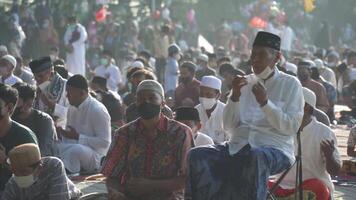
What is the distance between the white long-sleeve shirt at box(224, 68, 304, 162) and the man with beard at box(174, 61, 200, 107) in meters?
8.01

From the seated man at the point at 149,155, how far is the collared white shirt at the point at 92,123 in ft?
12.9

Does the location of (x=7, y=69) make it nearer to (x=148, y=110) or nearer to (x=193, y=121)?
(x=193, y=121)

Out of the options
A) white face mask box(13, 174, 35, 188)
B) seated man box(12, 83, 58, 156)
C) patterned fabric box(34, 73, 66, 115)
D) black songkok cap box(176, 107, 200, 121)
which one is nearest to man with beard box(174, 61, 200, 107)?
patterned fabric box(34, 73, 66, 115)

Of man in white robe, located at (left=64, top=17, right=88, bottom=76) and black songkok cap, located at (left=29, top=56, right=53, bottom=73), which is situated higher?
black songkok cap, located at (left=29, top=56, right=53, bottom=73)

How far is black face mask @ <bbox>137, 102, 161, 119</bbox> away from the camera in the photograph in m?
7.44

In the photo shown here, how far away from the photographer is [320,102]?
15.9m

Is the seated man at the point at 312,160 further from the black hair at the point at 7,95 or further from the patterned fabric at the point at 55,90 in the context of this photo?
the patterned fabric at the point at 55,90

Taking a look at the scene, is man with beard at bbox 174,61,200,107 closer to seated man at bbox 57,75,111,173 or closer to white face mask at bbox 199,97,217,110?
white face mask at bbox 199,97,217,110

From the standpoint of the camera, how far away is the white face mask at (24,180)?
691 cm

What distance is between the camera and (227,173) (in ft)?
23.9

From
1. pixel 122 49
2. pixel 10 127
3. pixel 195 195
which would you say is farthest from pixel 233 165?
pixel 122 49

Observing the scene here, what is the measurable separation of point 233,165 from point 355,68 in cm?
1652

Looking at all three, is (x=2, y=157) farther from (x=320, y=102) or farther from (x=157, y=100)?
(x=320, y=102)

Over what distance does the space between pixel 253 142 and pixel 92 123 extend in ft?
15.3
